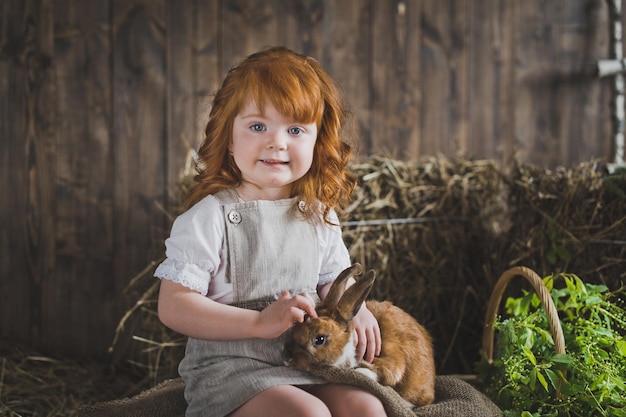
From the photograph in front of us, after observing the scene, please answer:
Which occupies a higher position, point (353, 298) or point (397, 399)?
point (353, 298)

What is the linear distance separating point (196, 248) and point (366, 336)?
440 mm

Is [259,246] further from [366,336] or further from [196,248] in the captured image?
[366,336]

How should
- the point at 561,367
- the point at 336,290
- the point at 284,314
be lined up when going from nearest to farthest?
the point at 284,314 → the point at 336,290 → the point at 561,367

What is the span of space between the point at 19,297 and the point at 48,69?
949 mm

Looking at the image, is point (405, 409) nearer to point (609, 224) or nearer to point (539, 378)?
point (539, 378)

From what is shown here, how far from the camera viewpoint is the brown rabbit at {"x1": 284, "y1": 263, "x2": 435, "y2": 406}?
152cm

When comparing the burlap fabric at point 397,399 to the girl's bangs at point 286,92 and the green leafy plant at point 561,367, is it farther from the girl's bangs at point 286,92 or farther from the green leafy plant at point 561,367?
the girl's bangs at point 286,92

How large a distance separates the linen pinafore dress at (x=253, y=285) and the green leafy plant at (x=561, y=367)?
583 mm

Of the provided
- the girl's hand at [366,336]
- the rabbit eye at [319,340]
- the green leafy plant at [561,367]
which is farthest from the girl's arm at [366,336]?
the green leafy plant at [561,367]

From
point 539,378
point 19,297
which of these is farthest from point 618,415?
point 19,297

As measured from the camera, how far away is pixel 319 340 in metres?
1.51

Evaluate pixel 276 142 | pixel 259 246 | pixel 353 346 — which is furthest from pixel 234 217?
pixel 353 346

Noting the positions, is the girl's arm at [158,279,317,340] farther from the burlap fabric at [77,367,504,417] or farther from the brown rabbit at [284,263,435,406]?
the burlap fabric at [77,367,504,417]

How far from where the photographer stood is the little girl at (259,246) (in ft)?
4.98
